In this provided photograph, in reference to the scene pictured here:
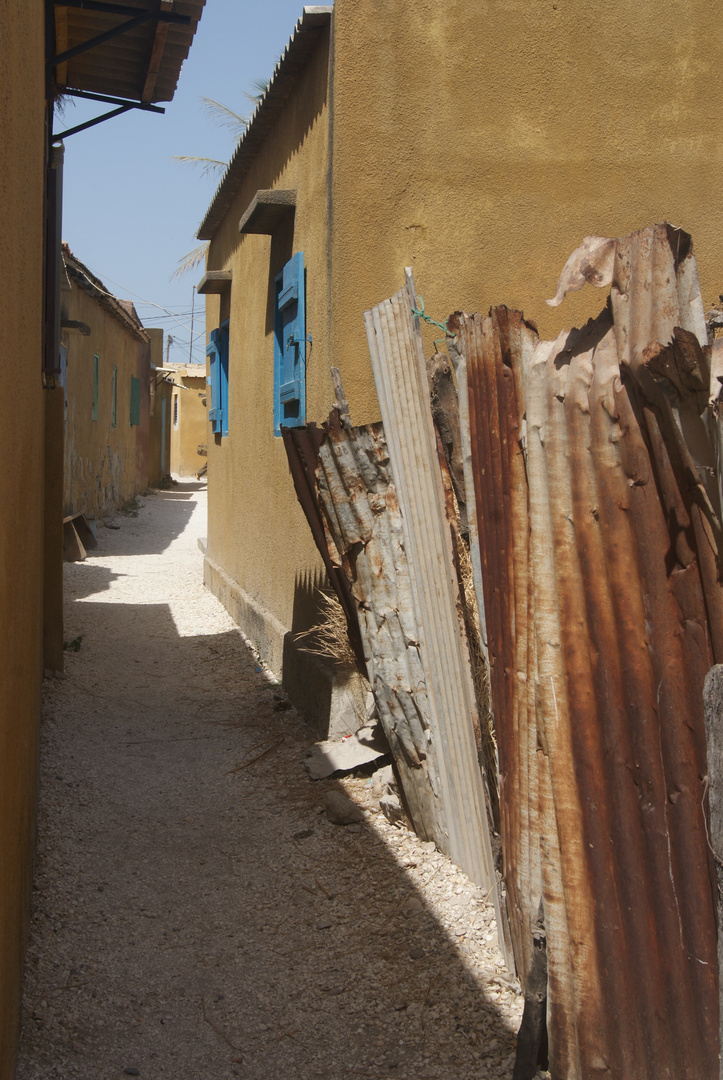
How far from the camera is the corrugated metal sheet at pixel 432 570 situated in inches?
126

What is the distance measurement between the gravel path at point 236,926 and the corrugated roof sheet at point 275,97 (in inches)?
150

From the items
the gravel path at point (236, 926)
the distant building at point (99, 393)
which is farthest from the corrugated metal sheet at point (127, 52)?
the gravel path at point (236, 926)

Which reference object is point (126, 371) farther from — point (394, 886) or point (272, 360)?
point (394, 886)

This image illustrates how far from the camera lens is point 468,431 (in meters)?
2.74

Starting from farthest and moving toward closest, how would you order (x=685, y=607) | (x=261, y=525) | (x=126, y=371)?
(x=126, y=371) < (x=261, y=525) < (x=685, y=607)

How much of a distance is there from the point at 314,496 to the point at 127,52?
4.74 m

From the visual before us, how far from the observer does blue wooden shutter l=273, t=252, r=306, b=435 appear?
5398mm

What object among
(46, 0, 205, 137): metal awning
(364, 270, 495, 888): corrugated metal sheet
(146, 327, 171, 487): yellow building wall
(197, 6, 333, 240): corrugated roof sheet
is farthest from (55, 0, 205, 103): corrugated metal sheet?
(146, 327, 171, 487): yellow building wall

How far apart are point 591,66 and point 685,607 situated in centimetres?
407

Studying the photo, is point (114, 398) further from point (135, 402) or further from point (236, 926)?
point (236, 926)

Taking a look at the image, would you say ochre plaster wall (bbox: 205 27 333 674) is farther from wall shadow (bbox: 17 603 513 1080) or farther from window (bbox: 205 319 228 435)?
wall shadow (bbox: 17 603 513 1080)

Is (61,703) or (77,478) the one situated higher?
(77,478)

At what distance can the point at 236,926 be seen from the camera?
3.25 m

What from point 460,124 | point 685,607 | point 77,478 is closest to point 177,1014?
point 685,607
